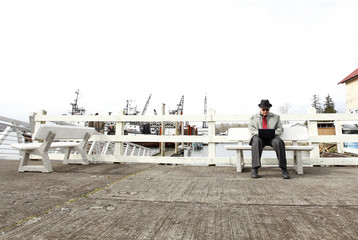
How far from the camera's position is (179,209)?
2244 millimetres

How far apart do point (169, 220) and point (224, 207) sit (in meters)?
0.62

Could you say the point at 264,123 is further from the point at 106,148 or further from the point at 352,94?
the point at 352,94

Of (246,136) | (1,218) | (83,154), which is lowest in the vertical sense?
(1,218)

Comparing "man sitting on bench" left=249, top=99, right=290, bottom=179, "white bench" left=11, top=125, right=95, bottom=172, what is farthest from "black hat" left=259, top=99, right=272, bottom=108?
"white bench" left=11, top=125, right=95, bottom=172

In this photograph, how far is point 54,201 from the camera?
8.25 feet

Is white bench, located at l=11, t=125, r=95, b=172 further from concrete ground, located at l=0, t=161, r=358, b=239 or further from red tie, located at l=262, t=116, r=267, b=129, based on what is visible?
red tie, located at l=262, t=116, r=267, b=129

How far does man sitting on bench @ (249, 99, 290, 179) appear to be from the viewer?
12.8 ft

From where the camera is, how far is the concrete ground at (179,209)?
173 cm

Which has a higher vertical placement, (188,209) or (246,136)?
(246,136)

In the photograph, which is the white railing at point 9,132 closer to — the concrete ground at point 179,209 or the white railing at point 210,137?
the white railing at point 210,137

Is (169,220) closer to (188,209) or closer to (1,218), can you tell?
(188,209)

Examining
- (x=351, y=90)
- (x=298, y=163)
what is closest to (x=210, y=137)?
(x=298, y=163)

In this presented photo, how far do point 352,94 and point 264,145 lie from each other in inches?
1022

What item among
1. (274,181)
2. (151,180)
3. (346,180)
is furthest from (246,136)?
(151,180)
